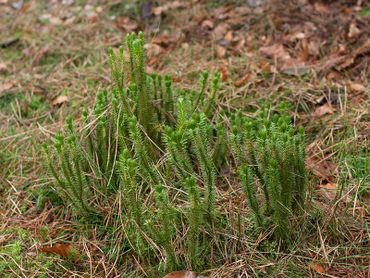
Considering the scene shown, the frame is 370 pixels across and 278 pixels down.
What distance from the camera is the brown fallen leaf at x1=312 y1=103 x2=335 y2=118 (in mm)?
3330

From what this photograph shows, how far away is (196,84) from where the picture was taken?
3678 millimetres

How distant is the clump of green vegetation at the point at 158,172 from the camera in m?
2.29

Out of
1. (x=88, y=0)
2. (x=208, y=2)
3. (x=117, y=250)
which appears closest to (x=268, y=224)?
(x=117, y=250)

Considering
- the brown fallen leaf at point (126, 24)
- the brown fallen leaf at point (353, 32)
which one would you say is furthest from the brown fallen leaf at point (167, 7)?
the brown fallen leaf at point (353, 32)

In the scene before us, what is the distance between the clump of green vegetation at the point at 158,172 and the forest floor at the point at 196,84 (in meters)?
0.18

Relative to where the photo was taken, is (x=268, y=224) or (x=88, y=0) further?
(x=88, y=0)

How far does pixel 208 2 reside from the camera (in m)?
4.86

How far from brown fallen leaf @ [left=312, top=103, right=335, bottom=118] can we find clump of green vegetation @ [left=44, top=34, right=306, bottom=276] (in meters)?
0.69

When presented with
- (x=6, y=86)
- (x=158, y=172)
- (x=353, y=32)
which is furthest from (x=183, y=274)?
(x=353, y=32)

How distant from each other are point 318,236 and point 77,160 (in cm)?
119

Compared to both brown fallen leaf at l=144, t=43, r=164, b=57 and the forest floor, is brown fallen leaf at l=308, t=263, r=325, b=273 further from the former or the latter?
brown fallen leaf at l=144, t=43, r=164, b=57

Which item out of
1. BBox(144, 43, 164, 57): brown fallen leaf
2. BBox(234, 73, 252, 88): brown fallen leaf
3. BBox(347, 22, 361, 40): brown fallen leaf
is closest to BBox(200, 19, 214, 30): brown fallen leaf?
BBox(144, 43, 164, 57): brown fallen leaf

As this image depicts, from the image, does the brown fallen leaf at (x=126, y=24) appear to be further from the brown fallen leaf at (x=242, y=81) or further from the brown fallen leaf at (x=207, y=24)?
the brown fallen leaf at (x=242, y=81)

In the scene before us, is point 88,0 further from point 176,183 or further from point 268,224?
point 268,224
